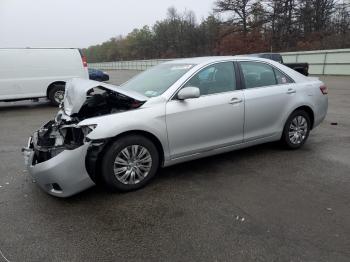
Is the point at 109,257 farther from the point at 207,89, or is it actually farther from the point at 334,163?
the point at 334,163

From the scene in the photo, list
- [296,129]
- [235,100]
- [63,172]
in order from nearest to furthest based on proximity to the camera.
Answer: [63,172] < [235,100] < [296,129]

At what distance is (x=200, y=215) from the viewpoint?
138 inches

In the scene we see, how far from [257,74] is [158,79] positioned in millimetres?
1516

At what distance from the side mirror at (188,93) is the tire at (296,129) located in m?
1.91

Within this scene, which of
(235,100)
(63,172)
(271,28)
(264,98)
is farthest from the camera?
(271,28)

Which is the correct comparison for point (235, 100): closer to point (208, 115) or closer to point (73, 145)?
point (208, 115)

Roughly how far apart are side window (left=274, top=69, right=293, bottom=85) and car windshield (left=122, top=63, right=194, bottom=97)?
1507mm

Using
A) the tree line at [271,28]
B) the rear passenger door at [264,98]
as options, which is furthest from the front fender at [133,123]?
the tree line at [271,28]

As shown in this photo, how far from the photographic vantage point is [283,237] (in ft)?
9.99

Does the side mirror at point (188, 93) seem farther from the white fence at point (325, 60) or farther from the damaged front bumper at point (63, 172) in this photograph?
the white fence at point (325, 60)

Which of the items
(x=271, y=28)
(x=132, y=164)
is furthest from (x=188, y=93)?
(x=271, y=28)

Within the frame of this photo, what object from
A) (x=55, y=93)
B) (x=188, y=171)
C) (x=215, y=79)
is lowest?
(x=188, y=171)

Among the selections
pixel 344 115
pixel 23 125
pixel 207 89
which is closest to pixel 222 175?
pixel 207 89

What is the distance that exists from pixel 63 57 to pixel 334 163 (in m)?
9.90
